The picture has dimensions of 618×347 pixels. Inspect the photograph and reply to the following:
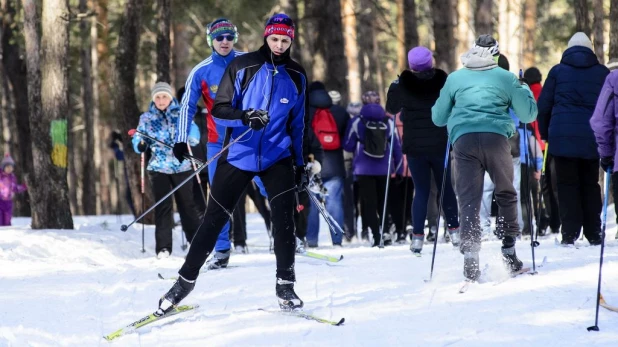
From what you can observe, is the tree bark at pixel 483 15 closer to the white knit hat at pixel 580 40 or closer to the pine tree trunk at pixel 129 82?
the pine tree trunk at pixel 129 82

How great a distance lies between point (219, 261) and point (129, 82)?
8.45 meters

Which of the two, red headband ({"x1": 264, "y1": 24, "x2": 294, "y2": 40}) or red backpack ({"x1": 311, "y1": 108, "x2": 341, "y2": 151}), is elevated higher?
red headband ({"x1": 264, "y1": 24, "x2": 294, "y2": 40})

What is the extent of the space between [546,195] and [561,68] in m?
3.52

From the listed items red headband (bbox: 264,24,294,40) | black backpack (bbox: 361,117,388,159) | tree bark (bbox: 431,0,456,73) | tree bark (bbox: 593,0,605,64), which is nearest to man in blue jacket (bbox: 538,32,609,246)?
black backpack (bbox: 361,117,388,159)

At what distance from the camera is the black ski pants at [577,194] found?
9898 millimetres

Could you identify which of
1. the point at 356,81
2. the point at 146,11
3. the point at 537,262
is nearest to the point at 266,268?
the point at 537,262

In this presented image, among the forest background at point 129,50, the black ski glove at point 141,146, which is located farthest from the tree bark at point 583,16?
the black ski glove at point 141,146

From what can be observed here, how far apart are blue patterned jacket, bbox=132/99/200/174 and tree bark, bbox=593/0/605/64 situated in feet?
28.2

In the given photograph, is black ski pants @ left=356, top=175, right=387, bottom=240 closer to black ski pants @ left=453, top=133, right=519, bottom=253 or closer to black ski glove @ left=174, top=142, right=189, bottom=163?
black ski pants @ left=453, top=133, right=519, bottom=253

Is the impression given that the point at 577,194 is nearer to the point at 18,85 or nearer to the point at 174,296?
the point at 174,296

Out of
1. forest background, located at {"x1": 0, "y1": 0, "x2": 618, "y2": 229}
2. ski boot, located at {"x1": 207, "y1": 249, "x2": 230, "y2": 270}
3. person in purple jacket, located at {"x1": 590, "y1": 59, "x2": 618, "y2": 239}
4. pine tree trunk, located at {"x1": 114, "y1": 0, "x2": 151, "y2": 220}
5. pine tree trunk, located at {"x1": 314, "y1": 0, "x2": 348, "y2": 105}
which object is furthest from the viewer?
pine tree trunk, located at {"x1": 314, "y1": 0, "x2": 348, "y2": 105}

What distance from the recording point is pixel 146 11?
25.9 meters

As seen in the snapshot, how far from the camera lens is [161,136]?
10867 millimetres

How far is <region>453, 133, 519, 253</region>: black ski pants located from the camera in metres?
7.40
